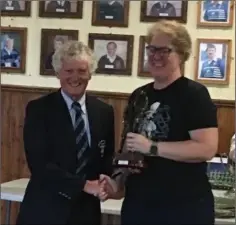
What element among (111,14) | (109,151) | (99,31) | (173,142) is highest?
(111,14)

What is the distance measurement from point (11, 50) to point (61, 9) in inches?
16.4

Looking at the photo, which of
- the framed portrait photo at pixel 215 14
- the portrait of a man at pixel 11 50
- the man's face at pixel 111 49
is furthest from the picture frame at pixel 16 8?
the framed portrait photo at pixel 215 14

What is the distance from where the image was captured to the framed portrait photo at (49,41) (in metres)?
3.23

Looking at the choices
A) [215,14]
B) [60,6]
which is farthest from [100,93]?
[215,14]

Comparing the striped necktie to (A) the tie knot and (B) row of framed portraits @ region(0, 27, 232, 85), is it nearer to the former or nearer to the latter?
(A) the tie knot

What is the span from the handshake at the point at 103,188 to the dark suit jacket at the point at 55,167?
0.03 m

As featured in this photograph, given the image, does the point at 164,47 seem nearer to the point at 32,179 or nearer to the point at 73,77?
the point at 73,77

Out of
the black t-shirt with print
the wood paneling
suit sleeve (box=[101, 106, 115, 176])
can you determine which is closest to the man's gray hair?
suit sleeve (box=[101, 106, 115, 176])

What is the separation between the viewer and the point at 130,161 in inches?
64.6

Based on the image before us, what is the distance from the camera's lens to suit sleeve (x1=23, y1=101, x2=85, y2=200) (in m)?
1.81

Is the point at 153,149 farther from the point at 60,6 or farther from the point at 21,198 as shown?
the point at 60,6

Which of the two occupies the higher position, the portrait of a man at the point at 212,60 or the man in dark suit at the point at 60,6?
the man in dark suit at the point at 60,6

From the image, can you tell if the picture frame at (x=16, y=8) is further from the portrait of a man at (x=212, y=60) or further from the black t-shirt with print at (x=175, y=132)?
the black t-shirt with print at (x=175, y=132)

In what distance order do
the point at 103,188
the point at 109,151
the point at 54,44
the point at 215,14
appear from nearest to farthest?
the point at 103,188
the point at 109,151
the point at 215,14
the point at 54,44
